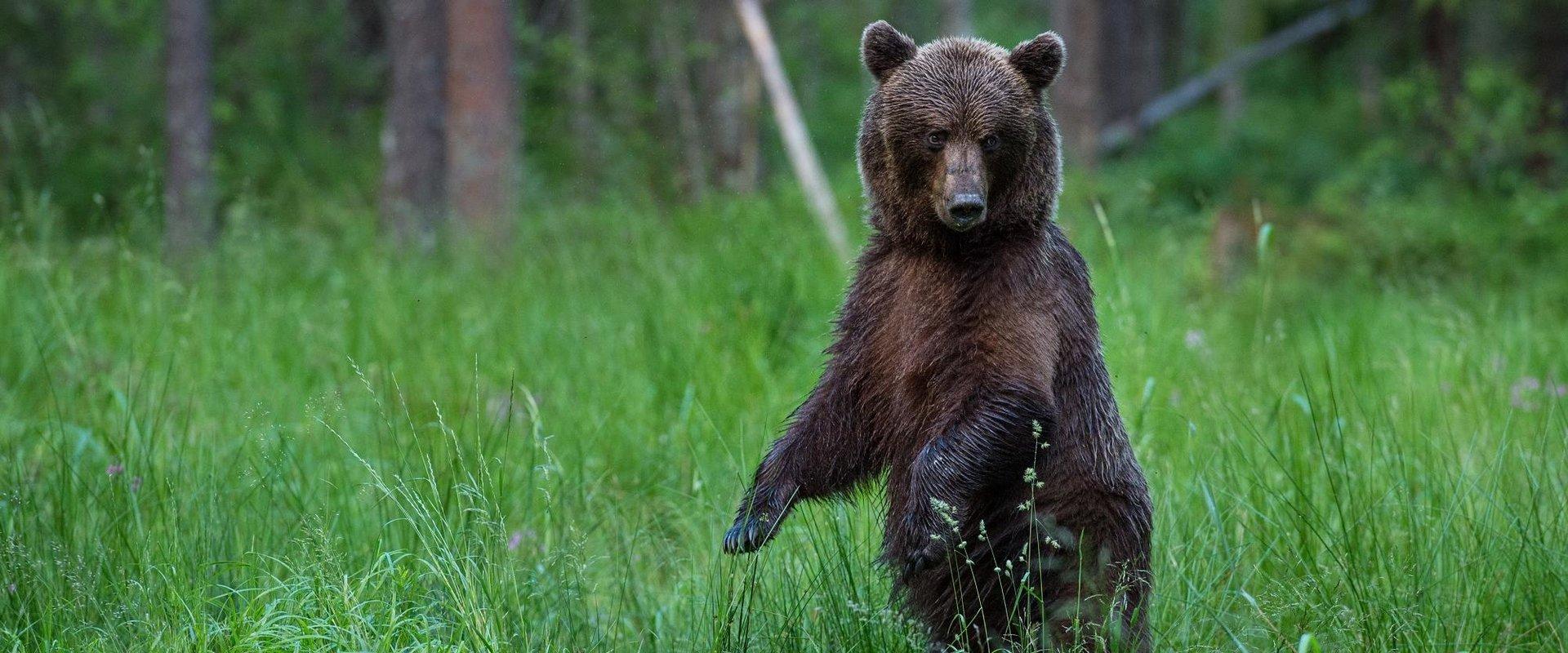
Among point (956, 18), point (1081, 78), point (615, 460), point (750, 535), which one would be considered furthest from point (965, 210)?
point (1081, 78)

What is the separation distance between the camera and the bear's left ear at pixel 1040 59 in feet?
11.0

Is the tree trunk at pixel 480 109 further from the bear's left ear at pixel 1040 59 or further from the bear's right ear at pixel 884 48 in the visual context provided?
the bear's left ear at pixel 1040 59

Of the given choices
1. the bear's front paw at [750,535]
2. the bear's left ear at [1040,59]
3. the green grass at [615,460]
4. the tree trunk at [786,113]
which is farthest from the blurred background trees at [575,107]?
the bear's front paw at [750,535]

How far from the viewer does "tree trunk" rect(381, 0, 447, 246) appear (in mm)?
12539

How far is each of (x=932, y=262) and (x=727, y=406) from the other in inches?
90.5

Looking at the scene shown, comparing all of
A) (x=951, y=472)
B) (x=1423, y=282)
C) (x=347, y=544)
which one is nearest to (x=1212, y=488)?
(x=951, y=472)

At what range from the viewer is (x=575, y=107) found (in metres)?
18.6

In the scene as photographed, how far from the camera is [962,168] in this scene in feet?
10.3

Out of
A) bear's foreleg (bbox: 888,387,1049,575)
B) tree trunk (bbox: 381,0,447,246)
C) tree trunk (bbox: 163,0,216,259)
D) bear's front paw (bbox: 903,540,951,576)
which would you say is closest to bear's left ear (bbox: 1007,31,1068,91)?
bear's foreleg (bbox: 888,387,1049,575)

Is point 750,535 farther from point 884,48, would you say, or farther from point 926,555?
point 884,48

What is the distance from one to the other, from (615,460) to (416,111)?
8269 mm

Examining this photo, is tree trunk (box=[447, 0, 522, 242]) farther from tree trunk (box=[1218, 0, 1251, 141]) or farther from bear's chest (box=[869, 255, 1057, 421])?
tree trunk (box=[1218, 0, 1251, 141])

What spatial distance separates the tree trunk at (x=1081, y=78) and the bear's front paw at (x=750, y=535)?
11105 mm

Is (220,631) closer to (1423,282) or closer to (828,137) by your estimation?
(1423,282)
